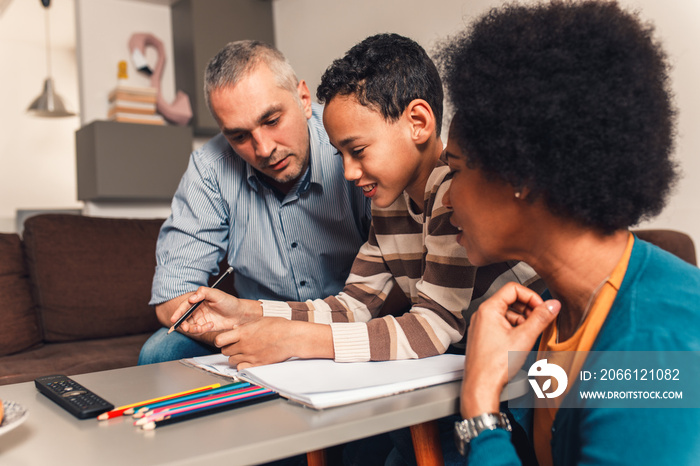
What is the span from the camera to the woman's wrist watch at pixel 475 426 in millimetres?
707

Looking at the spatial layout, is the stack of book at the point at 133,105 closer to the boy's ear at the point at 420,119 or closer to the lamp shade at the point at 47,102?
the lamp shade at the point at 47,102

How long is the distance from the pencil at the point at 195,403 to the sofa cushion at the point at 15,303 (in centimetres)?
165

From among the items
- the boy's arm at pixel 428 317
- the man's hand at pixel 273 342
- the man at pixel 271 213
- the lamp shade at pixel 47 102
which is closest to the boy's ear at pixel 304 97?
the man at pixel 271 213

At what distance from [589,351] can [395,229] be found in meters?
0.59

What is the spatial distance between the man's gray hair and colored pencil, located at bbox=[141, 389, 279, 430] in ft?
3.09

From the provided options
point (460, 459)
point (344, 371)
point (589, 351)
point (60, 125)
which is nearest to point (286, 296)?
point (460, 459)

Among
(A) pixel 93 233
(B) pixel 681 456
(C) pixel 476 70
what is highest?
(C) pixel 476 70

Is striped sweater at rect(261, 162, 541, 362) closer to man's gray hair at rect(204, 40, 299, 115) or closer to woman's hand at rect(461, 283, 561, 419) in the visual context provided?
woman's hand at rect(461, 283, 561, 419)

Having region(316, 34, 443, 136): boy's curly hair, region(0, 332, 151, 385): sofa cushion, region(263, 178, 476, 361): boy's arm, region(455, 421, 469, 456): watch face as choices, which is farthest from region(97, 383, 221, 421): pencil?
region(0, 332, 151, 385): sofa cushion

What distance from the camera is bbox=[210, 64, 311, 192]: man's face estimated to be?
147 cm

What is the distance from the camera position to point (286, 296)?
1.74 meters

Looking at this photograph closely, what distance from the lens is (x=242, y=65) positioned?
149cm

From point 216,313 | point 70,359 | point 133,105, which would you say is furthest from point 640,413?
point 133,105

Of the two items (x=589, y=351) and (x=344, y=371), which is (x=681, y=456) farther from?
(x=344, y=371)
